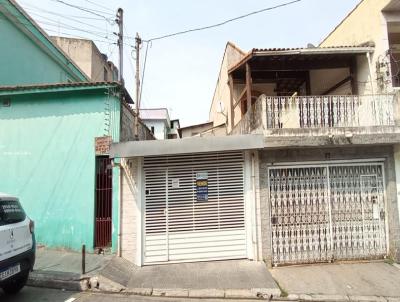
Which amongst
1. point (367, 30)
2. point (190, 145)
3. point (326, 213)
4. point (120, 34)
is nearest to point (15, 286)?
point (190, 145)

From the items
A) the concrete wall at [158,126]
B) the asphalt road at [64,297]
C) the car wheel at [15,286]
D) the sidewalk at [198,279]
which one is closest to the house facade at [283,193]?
the sidewalk at [198,279]

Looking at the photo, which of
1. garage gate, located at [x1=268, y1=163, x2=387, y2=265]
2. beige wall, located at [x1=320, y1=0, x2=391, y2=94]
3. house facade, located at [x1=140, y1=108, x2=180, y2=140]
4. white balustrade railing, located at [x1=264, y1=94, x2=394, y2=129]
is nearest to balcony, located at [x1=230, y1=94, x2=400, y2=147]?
white balustrade railing, located at [x1=264, y1=94, x2=394, y2=129]

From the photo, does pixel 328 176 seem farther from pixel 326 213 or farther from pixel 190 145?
pixel 190 145

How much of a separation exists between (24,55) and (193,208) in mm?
9063

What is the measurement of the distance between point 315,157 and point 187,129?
522 inches

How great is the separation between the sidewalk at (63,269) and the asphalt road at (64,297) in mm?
179

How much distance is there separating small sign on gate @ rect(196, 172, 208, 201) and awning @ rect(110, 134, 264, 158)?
903mm

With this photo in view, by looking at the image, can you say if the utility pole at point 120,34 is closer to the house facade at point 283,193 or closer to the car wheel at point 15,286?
the house facade at point 283,193

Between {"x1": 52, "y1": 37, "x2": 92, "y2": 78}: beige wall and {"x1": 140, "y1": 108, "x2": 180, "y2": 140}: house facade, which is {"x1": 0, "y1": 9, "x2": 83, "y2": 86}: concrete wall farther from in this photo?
{"x1": 140, "y1": 108, "x2": 180, "y2": 140}: house facade

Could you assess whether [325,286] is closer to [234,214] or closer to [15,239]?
[234,214]

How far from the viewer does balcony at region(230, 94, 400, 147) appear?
7574 millimetres

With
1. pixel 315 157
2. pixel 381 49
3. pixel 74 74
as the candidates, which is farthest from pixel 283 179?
pixel 74 74

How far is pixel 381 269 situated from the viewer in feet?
23.8

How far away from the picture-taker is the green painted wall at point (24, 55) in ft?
→ 34.8
